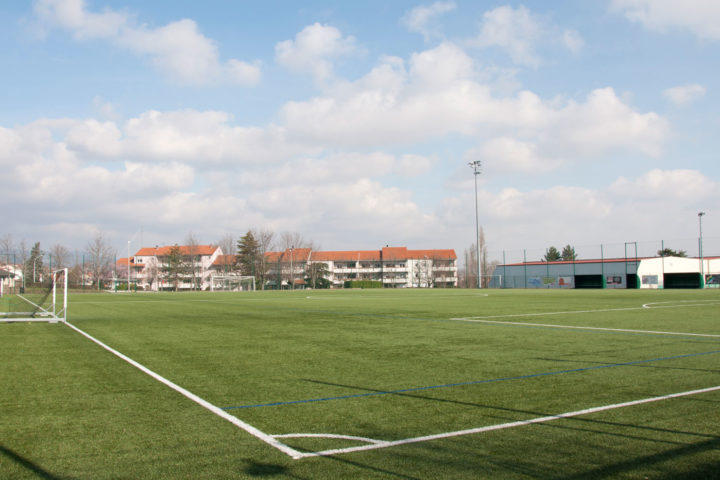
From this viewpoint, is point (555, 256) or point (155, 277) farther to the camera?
point (555, 256)

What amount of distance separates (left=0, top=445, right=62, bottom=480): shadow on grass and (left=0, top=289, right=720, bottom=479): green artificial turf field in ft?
0.08

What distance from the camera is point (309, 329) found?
50.0 ft

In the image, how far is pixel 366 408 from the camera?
239 inches

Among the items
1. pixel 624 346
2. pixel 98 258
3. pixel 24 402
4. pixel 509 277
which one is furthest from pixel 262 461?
pixel 98 258

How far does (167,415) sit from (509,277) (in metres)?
75.4

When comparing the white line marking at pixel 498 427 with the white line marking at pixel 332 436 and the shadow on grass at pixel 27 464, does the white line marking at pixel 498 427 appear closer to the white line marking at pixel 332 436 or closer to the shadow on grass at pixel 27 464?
the white line marking at pixel 332 436

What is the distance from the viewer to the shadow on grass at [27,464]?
407cm

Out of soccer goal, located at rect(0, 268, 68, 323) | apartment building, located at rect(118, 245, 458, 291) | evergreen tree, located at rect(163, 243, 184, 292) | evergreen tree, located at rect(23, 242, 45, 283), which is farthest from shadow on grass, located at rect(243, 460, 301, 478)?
evergreen tree, located at rect(163, 243, 184, 292)

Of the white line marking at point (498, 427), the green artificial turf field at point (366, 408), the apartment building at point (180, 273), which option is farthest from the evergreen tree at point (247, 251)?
the white line marking at point (498, 427)

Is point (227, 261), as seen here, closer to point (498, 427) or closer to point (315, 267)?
point (315, 267)

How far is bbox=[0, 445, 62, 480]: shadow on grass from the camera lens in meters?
4.07

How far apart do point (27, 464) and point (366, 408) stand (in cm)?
324

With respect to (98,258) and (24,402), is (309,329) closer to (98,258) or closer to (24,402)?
(24,402)

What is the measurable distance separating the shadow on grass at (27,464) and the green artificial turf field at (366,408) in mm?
24
